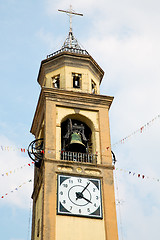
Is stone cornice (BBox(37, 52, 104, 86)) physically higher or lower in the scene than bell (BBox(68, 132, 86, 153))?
higher

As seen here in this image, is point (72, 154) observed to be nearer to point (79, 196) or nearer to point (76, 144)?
point (76, 144)

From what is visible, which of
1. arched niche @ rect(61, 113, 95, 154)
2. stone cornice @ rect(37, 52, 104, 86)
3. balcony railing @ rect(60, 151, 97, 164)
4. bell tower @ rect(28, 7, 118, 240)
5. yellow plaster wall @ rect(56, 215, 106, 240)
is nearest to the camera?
yellow plaster wall @ rect(56, 215, 106, 240)

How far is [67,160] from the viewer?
2264cm

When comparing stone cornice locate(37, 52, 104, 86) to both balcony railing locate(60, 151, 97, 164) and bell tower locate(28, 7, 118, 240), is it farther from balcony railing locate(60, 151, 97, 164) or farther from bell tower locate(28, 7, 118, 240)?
balcony railing locate(60, 151, 97, 164)

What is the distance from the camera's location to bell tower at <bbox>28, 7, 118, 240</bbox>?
2098 centimetres

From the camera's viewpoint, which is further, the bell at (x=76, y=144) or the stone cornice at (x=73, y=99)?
the stone cornice at (x=73, y=99)

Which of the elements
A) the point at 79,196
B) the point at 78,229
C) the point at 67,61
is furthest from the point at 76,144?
the point at 67,61

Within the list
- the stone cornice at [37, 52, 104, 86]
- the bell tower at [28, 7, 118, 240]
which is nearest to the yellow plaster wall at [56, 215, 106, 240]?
the bell tower at [28, 7, 118, 240]

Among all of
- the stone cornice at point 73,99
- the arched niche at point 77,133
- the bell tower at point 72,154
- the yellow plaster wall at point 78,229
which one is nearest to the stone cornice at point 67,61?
the bell tower at point 72,154

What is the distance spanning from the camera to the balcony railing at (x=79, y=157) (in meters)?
23.0

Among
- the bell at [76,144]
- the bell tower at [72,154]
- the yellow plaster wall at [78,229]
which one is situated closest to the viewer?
the yellow plaster wall at [78,229]

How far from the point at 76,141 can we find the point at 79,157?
756mm

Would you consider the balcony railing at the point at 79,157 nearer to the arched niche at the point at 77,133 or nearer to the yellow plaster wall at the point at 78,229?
the arched niche at the point at 77,133

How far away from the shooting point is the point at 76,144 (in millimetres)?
23453
